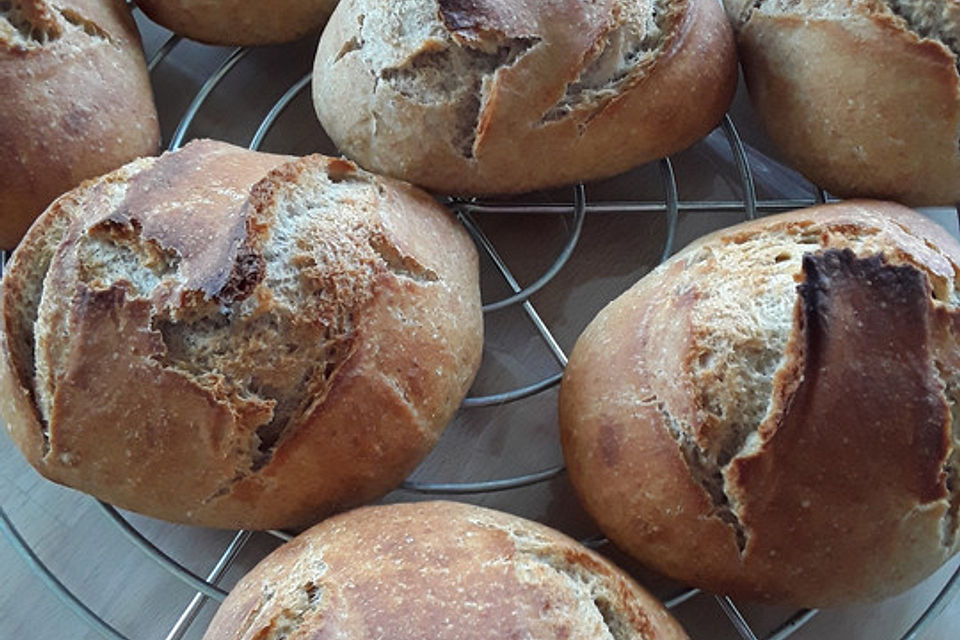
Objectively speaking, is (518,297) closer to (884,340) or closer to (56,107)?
(884,340)

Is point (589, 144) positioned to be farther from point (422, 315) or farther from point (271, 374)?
point (271, 374)

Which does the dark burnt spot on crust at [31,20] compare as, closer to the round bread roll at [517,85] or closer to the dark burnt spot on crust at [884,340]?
the round bread roll at [517,85]

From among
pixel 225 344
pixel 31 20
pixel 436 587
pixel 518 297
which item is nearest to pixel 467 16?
pixel 518 297

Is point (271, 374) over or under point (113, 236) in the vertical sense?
under

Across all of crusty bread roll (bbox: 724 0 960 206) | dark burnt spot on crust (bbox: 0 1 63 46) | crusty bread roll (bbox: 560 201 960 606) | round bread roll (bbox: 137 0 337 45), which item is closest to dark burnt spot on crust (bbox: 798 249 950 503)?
crusty bread roll (bbox: 560 201 960 606)

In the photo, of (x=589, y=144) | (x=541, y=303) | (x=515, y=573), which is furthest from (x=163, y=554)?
(x=589, y=144)
